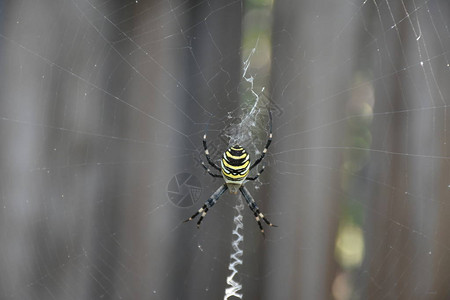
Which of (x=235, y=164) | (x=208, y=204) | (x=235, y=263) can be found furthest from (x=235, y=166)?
(x=235, y=263)

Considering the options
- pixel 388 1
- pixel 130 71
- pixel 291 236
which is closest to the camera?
pixel 130 71

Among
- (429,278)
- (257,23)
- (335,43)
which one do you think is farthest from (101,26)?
(429,278)

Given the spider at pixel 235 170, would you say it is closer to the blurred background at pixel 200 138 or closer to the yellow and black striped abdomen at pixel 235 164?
the yellow and black striped abdomen at pixel 235 164

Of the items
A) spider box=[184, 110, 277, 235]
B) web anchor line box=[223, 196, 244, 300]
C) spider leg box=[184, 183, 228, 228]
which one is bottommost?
web anchor line box=[223, 196, 244, 300]

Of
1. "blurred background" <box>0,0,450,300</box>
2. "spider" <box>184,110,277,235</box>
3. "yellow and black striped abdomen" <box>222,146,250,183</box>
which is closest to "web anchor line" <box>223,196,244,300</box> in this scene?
"blurred background" <box>0,0,450,300</box>

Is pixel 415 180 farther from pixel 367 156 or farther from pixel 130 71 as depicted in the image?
pixel 130 71

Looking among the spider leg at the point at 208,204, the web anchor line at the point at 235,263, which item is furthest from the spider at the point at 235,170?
the web anchor line at the point at 235,263

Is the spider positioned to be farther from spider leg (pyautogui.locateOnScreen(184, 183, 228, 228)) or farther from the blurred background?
the blurred background

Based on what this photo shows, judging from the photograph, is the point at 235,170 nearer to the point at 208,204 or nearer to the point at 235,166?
the point at 235,166
